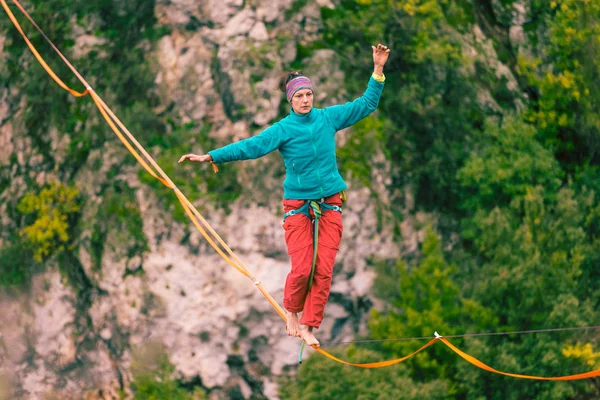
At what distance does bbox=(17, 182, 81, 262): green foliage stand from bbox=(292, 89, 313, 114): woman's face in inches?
548

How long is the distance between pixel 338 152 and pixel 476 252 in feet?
12.5

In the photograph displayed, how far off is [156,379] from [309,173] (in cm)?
1355

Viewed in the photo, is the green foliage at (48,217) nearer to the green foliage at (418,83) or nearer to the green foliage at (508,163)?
the green foliage at (418,83)

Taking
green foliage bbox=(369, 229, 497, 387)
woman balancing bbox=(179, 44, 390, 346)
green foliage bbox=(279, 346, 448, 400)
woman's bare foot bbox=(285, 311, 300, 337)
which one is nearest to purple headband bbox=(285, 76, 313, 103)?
woman balancing bbox=(179, 44, 390, 346)

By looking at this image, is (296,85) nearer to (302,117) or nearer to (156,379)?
(302,117)

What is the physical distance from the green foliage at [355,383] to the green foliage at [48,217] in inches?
231

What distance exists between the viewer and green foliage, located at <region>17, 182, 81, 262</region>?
813 inches

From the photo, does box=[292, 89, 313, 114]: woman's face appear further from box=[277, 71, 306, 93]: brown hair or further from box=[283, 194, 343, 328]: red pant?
box=[283, 194, 343, 328]: red pant

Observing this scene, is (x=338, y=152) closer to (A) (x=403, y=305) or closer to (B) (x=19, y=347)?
(A) (x=403, y=305)

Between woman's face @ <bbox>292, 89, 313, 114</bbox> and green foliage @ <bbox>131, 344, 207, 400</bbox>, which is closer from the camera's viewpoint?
woman's face @ <bbox>292, 89, 313, 114</bbox>

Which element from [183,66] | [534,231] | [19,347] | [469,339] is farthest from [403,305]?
[19,347]

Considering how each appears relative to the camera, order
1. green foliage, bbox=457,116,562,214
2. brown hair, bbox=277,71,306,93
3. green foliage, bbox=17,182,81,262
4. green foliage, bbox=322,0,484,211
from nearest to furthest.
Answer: brown hair, bbox=277,71,306,93 < green foliage, bbox=322,0,484,211 < green foliage, bbox=457,116,562,214 < green foliage, bbox=17,182,81,262

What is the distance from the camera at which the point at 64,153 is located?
2070 cm

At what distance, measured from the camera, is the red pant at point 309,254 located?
25.3ft
